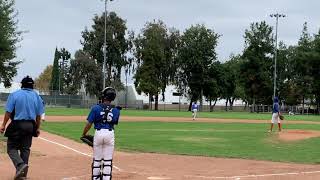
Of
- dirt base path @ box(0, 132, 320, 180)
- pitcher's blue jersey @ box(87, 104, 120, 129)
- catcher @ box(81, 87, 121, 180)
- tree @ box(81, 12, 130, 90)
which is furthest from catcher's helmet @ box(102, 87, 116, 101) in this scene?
tree @ box(81, 12, 130, 90)

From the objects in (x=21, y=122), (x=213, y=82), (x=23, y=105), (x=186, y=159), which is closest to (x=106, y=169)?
(x=21, y=122)

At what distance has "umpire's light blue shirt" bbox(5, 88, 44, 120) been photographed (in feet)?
34.2

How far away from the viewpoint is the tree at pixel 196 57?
101 meters

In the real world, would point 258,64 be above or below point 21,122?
above

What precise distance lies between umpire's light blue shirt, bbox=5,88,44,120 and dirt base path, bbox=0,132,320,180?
146cm

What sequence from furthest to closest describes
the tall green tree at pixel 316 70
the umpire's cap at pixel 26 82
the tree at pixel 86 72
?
the tall green tree at pixel 316 70 < the tree at pixel 86 72 < the umpire's cap at pixel 26 82

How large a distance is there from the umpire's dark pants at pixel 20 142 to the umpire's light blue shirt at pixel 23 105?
133mm

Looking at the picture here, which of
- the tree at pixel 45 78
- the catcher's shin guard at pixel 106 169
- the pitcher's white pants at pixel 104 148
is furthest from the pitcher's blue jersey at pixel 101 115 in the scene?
the tree at pixel 45 78

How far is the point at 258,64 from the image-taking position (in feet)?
333

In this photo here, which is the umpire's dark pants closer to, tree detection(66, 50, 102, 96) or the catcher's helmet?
the catcher's helmet

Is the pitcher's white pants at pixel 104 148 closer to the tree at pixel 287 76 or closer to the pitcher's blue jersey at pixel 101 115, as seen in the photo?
the pitcher's blue jersey at pixel 101 115

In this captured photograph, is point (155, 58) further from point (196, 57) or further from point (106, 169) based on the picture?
point (106, 169)

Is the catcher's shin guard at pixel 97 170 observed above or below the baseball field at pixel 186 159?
above

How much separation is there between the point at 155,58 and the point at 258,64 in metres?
19.0
